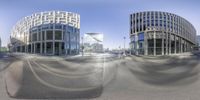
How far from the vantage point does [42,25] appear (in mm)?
2318

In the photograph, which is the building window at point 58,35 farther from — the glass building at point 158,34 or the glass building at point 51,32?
the glass building at point 158,34

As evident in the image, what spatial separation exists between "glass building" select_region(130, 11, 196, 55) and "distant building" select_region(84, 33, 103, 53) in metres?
0.43

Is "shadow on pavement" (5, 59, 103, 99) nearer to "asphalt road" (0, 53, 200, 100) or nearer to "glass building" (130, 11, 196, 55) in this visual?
"asphalt road" (0, 53, 200, 100)

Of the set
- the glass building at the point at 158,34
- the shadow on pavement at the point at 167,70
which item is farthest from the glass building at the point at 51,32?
the shadow on pavement at the point at 167,70

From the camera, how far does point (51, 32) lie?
7.54ft

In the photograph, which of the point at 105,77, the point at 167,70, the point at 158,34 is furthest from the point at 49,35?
the point at 167,70

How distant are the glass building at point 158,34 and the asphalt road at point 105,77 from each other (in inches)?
7.2

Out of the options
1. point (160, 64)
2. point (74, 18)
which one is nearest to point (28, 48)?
point (74, 18)

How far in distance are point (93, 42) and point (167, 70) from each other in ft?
6.05

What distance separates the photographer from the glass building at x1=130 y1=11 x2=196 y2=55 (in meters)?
2.39

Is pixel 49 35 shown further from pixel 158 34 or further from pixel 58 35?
pixel 158 34

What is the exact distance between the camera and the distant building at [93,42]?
83.7 inches

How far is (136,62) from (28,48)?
1.44 m

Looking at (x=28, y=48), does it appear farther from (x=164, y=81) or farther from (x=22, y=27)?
(x=164, y=81)
